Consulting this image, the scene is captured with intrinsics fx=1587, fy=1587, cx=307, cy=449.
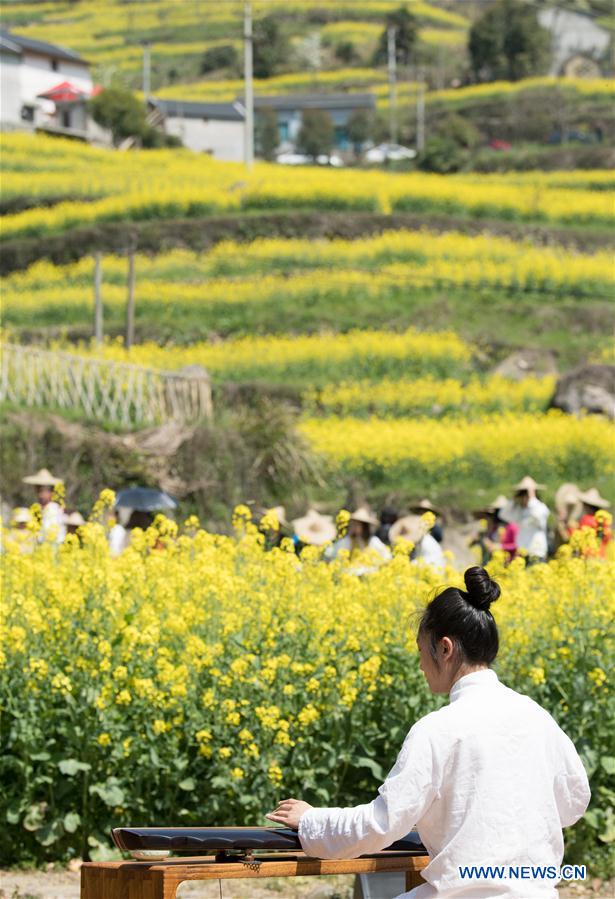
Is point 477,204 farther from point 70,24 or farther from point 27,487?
point 27,487

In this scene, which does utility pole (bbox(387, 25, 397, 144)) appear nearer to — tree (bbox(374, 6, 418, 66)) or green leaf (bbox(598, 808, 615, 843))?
tree (bbox(374, 6, 418, 66))

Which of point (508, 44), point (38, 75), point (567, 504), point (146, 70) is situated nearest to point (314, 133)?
point (146, 70)

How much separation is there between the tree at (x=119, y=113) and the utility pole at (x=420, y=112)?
8600mm

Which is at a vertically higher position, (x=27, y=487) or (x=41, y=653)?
(x=41, y=653)

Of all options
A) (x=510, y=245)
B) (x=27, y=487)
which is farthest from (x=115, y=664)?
(x=510, y=245)

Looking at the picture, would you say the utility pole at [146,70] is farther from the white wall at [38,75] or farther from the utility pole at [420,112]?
the utility pole at [420,112]

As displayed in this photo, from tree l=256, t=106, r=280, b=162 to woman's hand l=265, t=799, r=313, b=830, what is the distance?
3013cm

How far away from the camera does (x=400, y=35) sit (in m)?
39.8

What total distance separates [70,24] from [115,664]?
2576cm

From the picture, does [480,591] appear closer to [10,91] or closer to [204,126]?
[10,91]

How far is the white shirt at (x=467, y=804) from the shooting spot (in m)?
3.46

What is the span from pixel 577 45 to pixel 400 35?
6640mm

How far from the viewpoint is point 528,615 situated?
7281mm

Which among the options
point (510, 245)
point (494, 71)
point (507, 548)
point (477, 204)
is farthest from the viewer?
point (494, 71)
